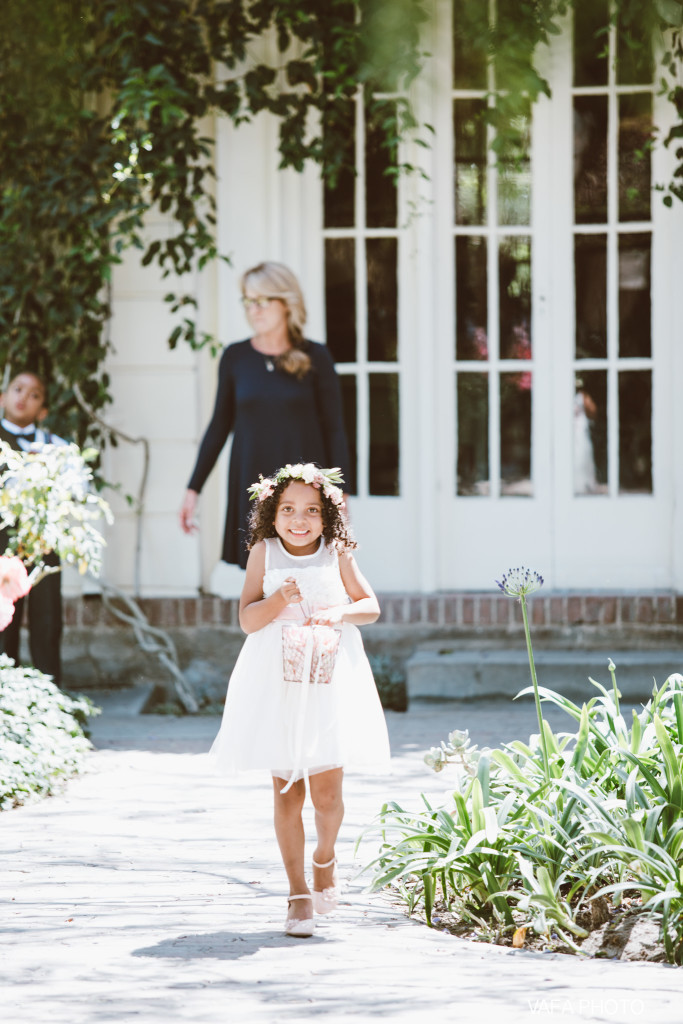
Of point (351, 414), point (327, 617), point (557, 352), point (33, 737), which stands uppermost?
point (557, 352)

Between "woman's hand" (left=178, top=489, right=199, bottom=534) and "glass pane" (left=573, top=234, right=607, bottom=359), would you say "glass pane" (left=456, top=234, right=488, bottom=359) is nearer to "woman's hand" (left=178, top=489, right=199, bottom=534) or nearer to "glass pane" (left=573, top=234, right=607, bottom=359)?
"glass pane" (left=573, top=234, right=607, bottom=359)

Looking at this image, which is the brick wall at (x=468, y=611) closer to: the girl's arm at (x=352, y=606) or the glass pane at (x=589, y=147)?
the glass pane at (x=589, y=147)

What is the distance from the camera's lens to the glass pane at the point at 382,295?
7180mm

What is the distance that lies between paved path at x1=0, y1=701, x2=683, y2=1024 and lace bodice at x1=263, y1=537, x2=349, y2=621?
0.78 meters

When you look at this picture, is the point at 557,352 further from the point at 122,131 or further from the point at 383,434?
the point at 122,131

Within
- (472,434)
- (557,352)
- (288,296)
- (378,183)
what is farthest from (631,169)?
(288,296)

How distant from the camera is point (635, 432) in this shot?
7.12m

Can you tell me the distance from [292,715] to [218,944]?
22.8 inches

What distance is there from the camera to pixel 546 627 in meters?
6.94

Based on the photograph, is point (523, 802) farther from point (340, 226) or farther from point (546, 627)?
point (340, 226)

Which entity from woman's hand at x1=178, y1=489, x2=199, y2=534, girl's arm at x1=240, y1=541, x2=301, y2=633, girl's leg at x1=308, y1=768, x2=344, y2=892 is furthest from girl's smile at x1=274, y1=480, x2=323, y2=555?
woman's hand at x1=178, y1=489, x2=199, y2=534

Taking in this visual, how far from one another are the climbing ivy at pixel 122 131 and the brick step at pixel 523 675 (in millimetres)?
2038

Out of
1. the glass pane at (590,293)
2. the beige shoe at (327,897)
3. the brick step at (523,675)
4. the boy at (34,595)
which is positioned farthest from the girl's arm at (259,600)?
the glass pane at (590,293)

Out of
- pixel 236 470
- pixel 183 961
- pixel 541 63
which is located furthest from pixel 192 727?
pixel 541 63
